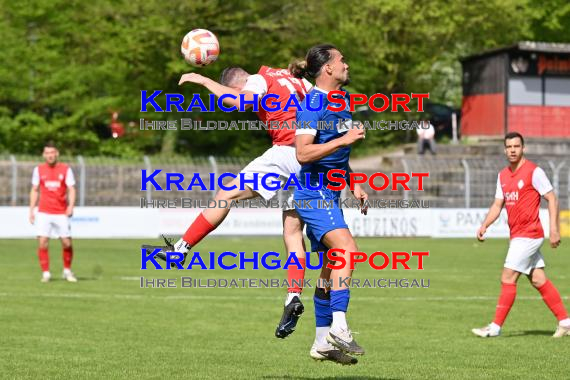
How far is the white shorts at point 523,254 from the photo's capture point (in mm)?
12922

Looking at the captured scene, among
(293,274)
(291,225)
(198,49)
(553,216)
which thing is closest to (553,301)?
(553,216)

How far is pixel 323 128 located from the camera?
884cm

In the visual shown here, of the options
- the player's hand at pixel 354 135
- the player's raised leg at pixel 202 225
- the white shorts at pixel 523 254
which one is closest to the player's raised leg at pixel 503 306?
the white shorts at pixel 523 254

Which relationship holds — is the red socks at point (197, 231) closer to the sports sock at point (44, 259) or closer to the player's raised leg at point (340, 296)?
the player's raised leg at point (340, 296)

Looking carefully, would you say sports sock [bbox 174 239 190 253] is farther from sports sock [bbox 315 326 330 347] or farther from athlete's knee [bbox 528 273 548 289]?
athlete's knee [bbox 528 273 548 289]

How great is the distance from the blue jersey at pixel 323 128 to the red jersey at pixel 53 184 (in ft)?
36.8

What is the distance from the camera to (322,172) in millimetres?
8945

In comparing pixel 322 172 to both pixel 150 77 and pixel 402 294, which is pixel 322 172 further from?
pixel 150 77

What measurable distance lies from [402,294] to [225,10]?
2881 centimetres

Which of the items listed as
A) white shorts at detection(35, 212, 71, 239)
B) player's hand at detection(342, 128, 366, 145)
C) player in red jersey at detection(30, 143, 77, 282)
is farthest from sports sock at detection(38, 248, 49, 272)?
player's hand at detection(342, 128, 366, 145)

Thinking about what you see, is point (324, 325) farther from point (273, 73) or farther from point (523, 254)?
point (523, 254)

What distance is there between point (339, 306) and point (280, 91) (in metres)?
2.40

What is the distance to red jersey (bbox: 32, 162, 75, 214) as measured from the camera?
Result: 19.6 m

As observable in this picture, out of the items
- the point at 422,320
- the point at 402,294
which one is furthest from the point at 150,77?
the point at 422,320
